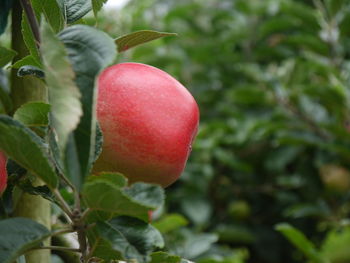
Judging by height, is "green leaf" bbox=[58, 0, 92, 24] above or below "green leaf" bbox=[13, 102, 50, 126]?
above

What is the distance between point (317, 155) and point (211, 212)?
1.60 ft

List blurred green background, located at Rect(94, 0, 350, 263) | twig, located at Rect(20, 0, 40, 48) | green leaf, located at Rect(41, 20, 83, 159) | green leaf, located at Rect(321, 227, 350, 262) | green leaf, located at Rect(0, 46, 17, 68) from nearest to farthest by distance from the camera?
green leaf, located at Rect(41, 20, 83, 159) < twig, located at Rect(20, 0, 40, 48) < green leaf, located at Rect(0, 46, 17, 68) < green leaf, located at Rect(321, 227, 350, 262) < blurred green background, located at Rect(94, 0, 350, 263)

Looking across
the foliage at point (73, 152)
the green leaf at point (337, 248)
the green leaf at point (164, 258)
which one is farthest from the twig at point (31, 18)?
the green leaf at point (337, 248)

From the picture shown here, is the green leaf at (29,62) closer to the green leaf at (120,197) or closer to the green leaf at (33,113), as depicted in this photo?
the green leaf at (33,113)

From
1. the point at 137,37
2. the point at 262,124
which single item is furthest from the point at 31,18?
the point at 262,124

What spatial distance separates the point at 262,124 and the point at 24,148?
1.53 m

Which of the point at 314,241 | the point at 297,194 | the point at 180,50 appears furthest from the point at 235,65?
the point at 314,241

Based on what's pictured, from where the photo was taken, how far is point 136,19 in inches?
91.4

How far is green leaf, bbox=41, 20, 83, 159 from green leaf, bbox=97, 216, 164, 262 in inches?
4.5

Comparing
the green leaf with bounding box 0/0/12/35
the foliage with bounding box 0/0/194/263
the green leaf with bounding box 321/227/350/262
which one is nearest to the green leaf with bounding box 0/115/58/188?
the foliage with bounding box 0/0/194/263

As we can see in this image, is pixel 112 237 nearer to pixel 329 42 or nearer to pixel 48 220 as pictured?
pixel 48 220

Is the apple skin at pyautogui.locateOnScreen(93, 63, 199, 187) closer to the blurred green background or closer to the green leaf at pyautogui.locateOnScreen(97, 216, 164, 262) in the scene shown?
the green leaf at pyautogui.locateOnScreen(97, 216, 164, 262)

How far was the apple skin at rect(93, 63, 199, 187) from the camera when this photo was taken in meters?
0.57

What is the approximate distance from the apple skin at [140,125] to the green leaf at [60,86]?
190 millimetres
